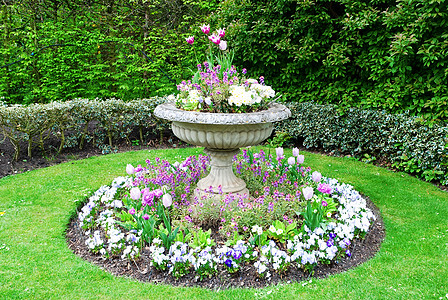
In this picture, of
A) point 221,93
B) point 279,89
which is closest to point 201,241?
point 221,93

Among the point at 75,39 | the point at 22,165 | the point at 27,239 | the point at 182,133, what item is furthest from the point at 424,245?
the point at 75,39

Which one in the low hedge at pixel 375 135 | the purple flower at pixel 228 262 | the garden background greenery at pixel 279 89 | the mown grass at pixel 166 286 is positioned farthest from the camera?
the low hedge at pixel 375 135

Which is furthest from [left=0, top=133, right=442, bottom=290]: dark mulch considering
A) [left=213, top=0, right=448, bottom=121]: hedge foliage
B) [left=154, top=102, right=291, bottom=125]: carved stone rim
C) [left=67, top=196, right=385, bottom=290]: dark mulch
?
[left=213, top=0, right=448, bottom=121]: hedge foliage

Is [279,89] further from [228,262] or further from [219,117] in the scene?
[228,262]

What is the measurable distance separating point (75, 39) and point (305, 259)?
23.6 feet

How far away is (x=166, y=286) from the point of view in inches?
110

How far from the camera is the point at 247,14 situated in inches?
269

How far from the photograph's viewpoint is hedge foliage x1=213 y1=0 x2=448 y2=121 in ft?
16.6

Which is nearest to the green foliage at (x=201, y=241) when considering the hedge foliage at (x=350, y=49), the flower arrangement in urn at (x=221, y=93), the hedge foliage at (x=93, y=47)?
the flower arrangement in urn at (x=221, y=93)

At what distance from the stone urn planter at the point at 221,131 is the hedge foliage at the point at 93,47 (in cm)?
418

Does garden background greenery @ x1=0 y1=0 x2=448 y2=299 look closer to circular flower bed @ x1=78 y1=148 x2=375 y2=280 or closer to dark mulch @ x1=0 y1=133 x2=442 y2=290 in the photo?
dark mulch @ x1=0 y1=133 x2=442 y2=290

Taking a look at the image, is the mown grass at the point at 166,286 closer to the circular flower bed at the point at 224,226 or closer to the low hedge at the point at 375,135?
the circular flower bed at the point at 224,226

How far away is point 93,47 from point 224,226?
622 centimetres

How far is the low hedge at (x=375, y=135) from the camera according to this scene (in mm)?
4977
